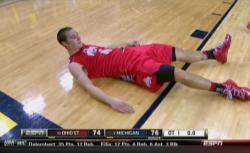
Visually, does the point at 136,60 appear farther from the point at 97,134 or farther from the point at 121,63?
the point at 97,134

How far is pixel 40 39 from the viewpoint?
292 centimetres

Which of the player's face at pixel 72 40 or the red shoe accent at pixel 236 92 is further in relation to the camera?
the player's face at pixel 72 40

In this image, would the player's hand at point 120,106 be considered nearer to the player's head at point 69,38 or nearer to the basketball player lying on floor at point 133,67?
the basketball player lying on floor at point 133,67

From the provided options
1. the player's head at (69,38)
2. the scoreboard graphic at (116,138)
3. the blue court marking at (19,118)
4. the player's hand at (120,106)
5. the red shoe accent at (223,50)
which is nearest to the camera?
the scoreboard graphic at (116,138)

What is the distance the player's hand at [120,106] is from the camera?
1.92 meters

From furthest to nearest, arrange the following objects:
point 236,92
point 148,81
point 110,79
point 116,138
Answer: point 110,79 → point 148,81 → point 236,92 → point 116,138

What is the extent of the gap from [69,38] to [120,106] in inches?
24.4

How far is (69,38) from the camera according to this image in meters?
2.11

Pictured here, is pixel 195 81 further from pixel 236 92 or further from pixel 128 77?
pixel 128 77

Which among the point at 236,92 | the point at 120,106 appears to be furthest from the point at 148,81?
the point at 236,92

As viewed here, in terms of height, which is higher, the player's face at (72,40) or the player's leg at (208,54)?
the player's face at (72,40)

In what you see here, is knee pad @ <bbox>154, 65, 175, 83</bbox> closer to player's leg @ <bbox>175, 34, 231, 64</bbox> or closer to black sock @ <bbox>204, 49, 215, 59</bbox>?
player's leg @ <bbox>175, 34, 231, 64</bbox>

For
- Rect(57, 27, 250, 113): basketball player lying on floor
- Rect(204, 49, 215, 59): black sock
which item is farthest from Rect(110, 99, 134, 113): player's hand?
Rect(204, 49, 215, 59): black sock

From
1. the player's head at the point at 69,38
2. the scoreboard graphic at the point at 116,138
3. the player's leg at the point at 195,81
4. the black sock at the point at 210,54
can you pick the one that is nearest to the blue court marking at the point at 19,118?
the player's head at the point at 69,38
